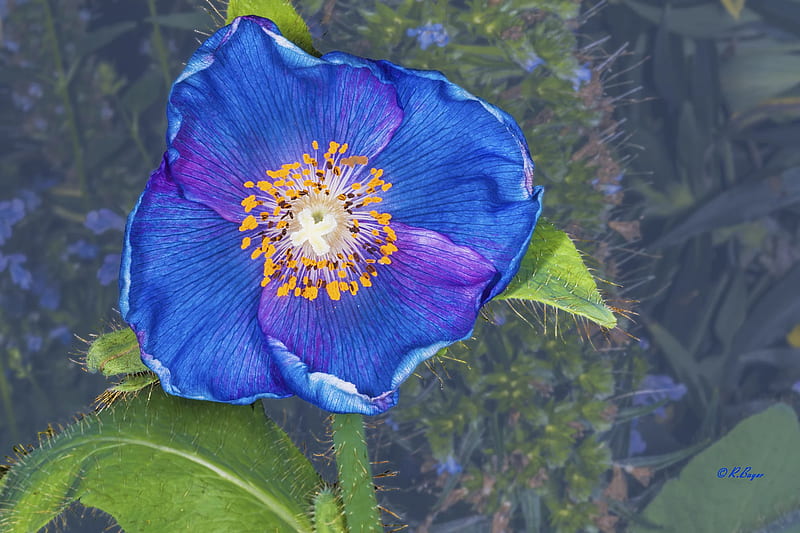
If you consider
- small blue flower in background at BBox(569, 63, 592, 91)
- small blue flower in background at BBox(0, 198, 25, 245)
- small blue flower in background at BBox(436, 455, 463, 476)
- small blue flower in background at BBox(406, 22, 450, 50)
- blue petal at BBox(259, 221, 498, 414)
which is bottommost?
small blue flower in background at BBox(436, 455, 463, 476)

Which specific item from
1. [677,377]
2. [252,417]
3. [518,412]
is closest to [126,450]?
[252,417]

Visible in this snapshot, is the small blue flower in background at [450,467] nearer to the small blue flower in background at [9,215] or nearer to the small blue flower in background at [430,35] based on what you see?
the small blue flower in background at [430,35]

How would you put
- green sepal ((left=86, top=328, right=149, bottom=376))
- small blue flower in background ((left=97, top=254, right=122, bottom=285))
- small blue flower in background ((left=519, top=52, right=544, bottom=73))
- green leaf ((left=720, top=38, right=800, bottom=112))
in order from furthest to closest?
green leaf ((left=720, top=38, right=800, bottom=112)) < small blue flower in background ((left=97, top=254, right=122, bottom=285)) < small blue flower in background ((left=519, top=52, right=544, bottom=73)) < green sepal ((left=86, top=328, right=149, bottom=376))

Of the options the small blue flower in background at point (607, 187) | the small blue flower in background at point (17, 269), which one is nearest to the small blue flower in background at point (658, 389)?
the small blue flower in background at point (607, 187)

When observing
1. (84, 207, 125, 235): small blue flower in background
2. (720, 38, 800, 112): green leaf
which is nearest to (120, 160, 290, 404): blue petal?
(84, 207, 125, 235): small blue flower in background

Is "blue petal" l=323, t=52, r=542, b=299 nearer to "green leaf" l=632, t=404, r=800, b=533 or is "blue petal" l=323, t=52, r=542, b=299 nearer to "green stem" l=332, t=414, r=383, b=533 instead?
"green stem" l=332, t=414, r=383, b=533

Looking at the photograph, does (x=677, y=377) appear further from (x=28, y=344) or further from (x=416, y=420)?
(x=28, y=344)

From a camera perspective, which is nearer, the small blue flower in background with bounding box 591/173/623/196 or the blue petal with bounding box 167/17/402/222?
the blue petal with bounding box 167/17/402/222

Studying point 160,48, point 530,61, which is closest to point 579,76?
point 530,61

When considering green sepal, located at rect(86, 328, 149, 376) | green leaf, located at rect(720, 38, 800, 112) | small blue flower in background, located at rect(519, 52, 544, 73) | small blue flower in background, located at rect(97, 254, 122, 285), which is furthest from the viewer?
green leaf, located at rect(720, 38, 800, 112)
